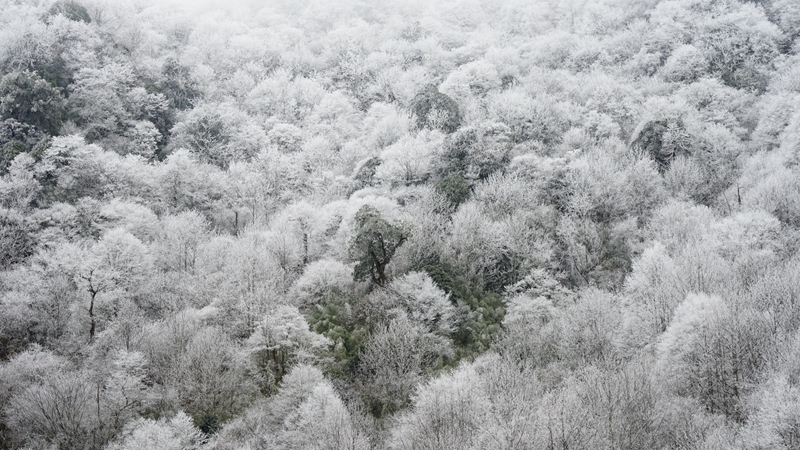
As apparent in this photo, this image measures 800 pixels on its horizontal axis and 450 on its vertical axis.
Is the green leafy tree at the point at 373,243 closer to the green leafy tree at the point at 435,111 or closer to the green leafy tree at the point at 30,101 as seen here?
the green leafy tree at the point at 435,111

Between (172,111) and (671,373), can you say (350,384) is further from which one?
(172,111)

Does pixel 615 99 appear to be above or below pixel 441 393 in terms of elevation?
above

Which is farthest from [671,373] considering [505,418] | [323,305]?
[323,305]

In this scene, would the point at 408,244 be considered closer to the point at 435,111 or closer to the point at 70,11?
the point at 435,111

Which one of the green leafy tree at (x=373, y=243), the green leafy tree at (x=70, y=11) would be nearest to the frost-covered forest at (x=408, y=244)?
the green leafy tree at (x=373, y=243)

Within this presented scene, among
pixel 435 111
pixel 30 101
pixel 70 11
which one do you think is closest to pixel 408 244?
pixel 435 111

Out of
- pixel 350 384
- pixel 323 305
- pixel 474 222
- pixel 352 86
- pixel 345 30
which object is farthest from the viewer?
pixel 345 30
